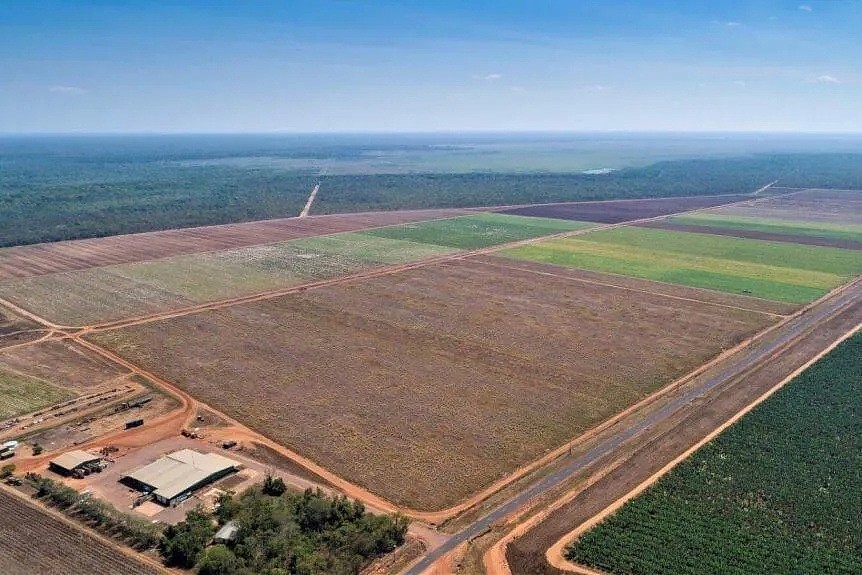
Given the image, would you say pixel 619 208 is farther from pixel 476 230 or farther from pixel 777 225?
pixel 476 230

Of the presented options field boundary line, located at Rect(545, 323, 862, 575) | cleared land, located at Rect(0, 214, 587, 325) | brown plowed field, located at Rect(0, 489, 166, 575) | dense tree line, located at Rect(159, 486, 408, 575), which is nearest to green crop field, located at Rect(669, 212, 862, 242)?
cleared land, located at Rect(0, 214, 587, 325)

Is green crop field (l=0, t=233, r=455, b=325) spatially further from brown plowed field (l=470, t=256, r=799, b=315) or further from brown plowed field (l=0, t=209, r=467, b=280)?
brown plowed field (l=470, t=256, r=799, b=315)

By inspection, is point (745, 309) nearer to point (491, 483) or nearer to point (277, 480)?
point (491, 483)

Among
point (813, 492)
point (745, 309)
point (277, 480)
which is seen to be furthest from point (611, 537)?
point (745, 309)

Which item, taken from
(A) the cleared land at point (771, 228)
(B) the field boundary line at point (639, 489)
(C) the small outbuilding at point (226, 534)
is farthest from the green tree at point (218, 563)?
(A) the cleared land at point (771, 228)

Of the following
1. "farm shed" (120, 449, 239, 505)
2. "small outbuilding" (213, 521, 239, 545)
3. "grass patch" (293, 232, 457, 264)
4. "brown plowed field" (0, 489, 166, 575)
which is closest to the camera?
"brown plowed field" (0, 489, 166, 575)

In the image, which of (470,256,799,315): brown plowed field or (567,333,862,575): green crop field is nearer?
(567,333,862,575): green crop field
